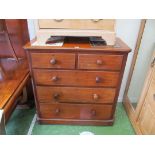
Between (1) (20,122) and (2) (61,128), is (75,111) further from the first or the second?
(1) (20,122)

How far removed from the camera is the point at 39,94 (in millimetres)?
1371

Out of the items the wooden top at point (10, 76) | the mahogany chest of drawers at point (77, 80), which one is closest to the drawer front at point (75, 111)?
the mahogany chest of drawers at point (77, 80)

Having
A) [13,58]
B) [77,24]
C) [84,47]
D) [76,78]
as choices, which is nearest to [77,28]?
[77,24]

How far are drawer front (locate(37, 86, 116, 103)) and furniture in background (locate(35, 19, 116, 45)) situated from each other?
16.8 inches

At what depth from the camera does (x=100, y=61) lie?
1157mm

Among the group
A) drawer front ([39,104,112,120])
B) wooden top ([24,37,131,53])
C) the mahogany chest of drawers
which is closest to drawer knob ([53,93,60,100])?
the mahogany chest of drawers

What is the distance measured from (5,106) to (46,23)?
2.17ft

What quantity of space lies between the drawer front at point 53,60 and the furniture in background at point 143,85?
0.68m

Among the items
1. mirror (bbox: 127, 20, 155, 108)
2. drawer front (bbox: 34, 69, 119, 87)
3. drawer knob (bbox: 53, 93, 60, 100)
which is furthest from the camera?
mirror (bbox: 127, 20, 155, 108)

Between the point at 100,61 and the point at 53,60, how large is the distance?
354mm

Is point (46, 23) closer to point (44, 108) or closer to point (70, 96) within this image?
point (70, 96)

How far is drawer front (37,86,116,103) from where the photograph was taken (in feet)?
4.34

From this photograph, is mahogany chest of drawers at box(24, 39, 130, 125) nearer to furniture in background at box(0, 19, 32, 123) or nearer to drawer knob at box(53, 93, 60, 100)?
drawer knob at box(53, 93, 60, 100)
